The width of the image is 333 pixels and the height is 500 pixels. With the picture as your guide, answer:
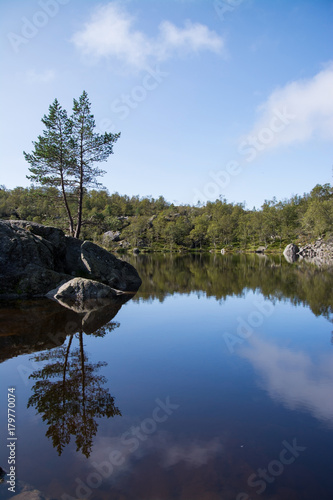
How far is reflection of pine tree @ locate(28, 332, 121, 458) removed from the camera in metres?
6.29

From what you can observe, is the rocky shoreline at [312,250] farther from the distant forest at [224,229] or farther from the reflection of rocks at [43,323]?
the reflection of rocks at [43,323]

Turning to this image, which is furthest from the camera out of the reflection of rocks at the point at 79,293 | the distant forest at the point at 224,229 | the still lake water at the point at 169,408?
the distant forest at the point at 224,229

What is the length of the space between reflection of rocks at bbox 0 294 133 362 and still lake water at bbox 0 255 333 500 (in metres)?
0.09

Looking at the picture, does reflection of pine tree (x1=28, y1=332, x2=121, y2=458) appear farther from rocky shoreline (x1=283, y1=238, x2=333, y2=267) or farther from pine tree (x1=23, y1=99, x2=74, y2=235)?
rocky shoreline (x1=283, y1=238, x2=333, y2=267)

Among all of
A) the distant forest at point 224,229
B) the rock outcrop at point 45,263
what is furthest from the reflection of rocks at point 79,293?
the distant forest at point 224,229

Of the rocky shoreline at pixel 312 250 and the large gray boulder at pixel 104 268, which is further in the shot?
the rocky shoreline at pixel 312 250

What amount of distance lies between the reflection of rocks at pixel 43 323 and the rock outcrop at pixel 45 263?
1.88m

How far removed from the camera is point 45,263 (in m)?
21.7

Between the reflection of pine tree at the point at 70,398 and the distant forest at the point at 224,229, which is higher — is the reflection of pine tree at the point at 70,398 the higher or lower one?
the lower one

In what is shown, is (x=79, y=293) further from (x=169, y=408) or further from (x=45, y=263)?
(x=169, y=408)

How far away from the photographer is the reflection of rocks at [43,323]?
11.3m

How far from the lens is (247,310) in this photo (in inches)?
707

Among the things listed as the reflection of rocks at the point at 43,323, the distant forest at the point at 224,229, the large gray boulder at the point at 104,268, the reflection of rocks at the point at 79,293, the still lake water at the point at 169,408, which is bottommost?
the still lake water at the point at 169,408

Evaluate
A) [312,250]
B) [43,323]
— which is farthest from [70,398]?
[312,250]
